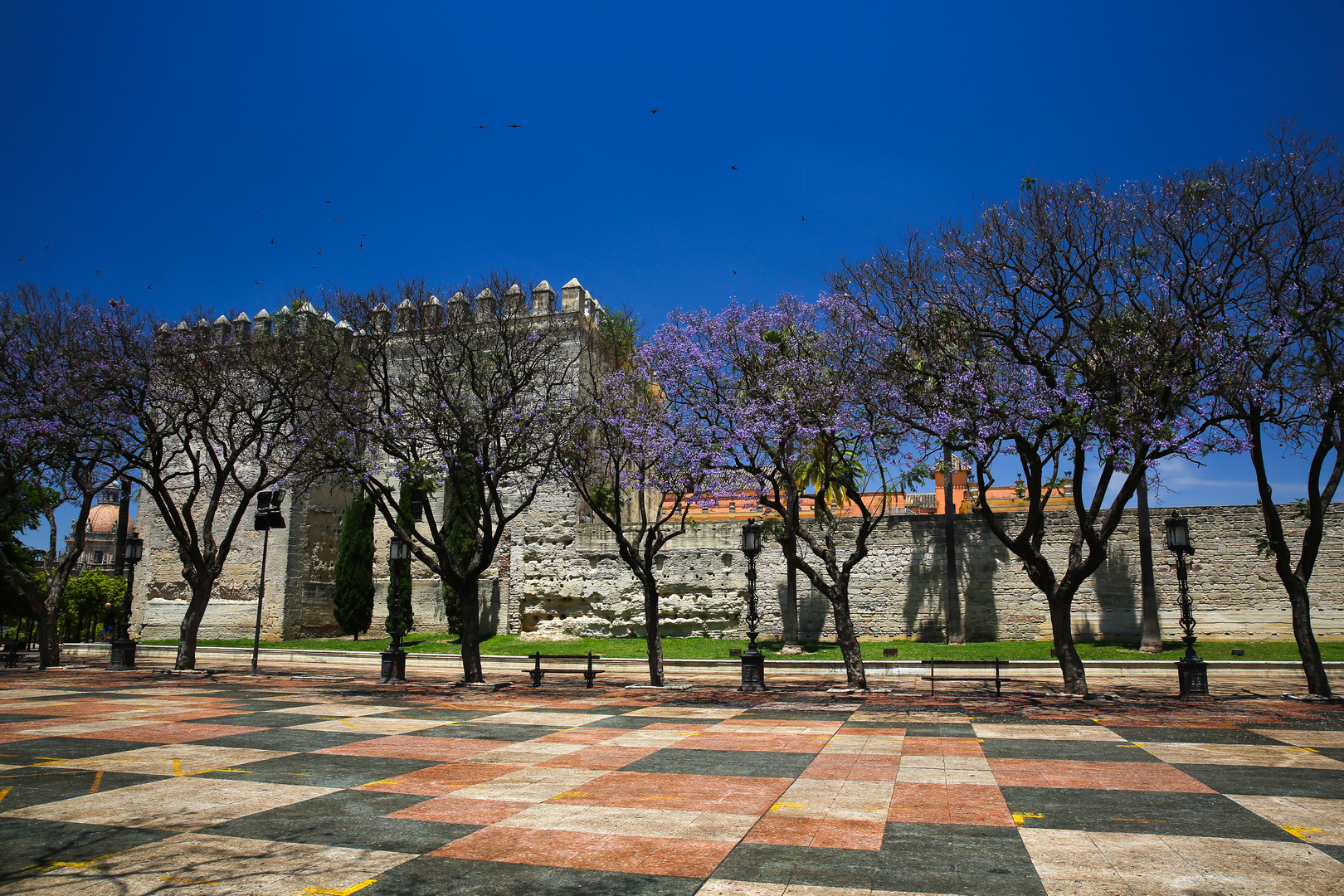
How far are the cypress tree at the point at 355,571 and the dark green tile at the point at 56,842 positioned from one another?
2513 cm

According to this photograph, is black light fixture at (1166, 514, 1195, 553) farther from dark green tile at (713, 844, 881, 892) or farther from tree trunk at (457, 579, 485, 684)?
tree trunk at (457, 579, 485, 684)

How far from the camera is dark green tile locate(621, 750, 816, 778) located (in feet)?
26.3

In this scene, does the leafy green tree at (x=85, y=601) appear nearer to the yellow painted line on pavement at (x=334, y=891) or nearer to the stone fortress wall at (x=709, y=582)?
the stone fortress wall at (x=709, y=582)

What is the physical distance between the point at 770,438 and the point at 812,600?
35.8 feet

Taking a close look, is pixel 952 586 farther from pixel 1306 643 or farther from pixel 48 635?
pixel 48 635

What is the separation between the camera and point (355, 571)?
101ft

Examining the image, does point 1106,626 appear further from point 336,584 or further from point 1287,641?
point 336,584

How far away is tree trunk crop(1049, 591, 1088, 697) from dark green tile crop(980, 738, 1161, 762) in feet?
17.5

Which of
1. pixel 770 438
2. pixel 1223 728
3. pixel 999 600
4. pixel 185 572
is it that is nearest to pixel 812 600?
pixel 999 600

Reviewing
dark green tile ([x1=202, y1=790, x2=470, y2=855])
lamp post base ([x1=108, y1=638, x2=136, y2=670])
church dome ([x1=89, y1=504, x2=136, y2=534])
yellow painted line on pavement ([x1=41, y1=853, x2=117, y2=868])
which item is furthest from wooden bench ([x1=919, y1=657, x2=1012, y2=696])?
church dome ([x1=89, y1=504, x2=136, y2=534])

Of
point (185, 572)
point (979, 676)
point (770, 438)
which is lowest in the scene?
point (979, 676)

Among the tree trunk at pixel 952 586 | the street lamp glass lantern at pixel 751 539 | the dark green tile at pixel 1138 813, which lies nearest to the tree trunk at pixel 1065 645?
the street lamp glass lantern at pixel 751 539

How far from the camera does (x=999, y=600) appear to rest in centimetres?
2520

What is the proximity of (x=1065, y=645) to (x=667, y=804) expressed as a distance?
440 inches
